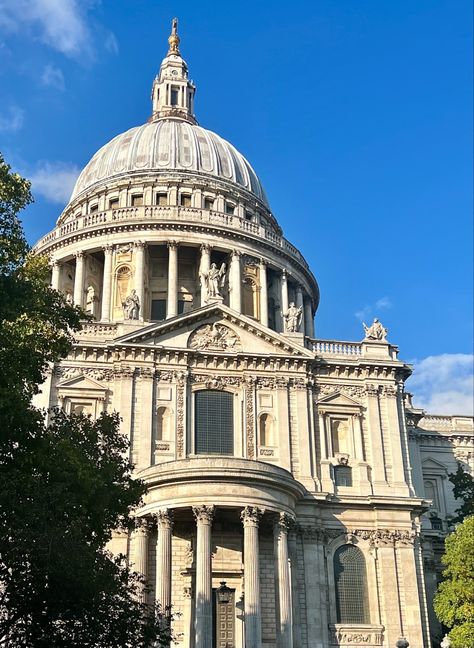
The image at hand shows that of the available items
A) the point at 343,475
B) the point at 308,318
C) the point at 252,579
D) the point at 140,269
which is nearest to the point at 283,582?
the point at 252,579

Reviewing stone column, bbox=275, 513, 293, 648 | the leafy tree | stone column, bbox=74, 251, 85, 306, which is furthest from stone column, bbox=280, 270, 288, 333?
stone column, bbox=275, 513, 293, 648

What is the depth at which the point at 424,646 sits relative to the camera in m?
41.5

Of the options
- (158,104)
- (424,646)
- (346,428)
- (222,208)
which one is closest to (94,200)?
(222,208)

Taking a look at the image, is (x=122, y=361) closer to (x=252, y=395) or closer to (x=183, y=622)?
(x=252, y=395)

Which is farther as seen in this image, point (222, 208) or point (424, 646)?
point (222, 208)

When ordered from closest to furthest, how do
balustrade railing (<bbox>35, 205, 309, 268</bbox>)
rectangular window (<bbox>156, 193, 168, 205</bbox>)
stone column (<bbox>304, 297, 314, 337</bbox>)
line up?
1. balustrade railing (<bbox>35, 205, 309, 268</bbox>)
2. rectangular window (<bbox>156, 193, 168, 205</bbox>)
3. stone column (<bbox>304, 297, 314, 337</bbox>)

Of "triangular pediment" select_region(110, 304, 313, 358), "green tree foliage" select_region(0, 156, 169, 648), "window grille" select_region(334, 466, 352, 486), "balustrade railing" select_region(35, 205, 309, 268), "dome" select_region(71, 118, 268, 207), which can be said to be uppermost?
"dome" select_region(71, 118, 268, 207)

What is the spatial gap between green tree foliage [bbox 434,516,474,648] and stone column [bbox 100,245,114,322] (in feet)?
86.8

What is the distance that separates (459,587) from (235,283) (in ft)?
84.6

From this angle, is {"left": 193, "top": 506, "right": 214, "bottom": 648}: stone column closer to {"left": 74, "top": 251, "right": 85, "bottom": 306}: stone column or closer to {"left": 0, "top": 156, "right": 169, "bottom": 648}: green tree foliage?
{"left": 0, "top": 156, "right": 169, "bottom": 648}: green tree foliage

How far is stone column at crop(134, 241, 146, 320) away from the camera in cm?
5821

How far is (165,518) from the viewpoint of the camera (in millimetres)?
38438

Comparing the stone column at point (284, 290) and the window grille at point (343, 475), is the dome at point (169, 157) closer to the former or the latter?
the stone column at point (284, 290)

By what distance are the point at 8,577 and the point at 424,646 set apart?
1007 inches
